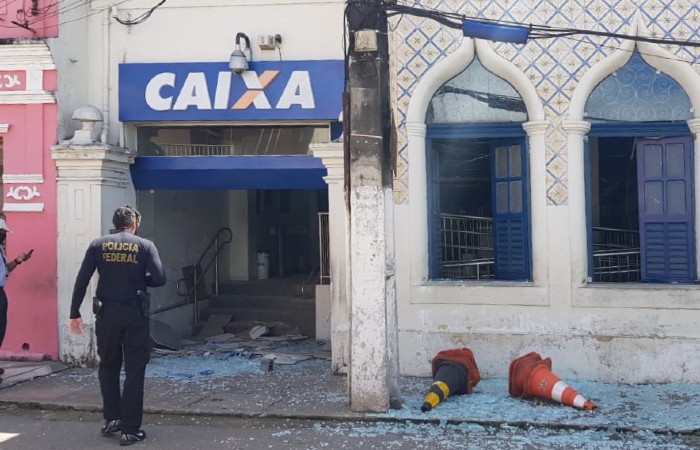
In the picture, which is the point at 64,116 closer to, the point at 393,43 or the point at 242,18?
the point at 242,18

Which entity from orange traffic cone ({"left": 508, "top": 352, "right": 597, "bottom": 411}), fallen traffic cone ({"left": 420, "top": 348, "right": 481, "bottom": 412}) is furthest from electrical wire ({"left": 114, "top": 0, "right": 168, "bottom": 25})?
orange traffic cone ({"left": 508, "top": 352, "right": 597, "bottom": 411})

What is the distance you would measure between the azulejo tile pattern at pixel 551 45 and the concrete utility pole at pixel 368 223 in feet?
5.38

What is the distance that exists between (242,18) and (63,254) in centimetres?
371

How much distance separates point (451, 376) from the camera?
23.8ft

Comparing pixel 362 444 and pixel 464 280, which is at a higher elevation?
pixel 464 280

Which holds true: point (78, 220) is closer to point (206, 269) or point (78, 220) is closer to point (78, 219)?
point (78, 219)

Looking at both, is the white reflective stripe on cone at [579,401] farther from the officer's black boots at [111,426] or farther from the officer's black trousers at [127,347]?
the officer's black boots at [111,426]

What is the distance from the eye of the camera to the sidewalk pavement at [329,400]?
21.6ft

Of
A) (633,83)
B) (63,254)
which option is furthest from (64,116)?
(633,83)

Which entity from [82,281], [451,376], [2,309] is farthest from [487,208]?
[2,309]

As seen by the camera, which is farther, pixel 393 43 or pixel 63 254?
pixel 63 254

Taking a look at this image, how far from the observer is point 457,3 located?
834 cm

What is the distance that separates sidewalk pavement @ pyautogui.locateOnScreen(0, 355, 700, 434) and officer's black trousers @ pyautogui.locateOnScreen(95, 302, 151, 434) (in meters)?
1.06

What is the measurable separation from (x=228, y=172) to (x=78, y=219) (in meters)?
1.92
